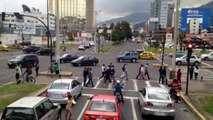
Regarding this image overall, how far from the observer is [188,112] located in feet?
63.0

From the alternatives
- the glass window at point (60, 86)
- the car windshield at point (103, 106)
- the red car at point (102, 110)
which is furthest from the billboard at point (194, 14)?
the car windshield at point (103, 106)

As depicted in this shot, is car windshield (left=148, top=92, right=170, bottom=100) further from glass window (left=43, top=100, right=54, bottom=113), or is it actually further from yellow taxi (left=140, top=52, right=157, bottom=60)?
yellow taxi (left=140, top=52, right=157, bottom=60)

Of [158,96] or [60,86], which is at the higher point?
[60,86]

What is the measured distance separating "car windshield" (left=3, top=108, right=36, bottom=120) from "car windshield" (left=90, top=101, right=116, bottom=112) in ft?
10.4

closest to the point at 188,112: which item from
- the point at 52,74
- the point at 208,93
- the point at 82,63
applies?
the point at 208,93

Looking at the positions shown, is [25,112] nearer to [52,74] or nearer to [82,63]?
[52,74]

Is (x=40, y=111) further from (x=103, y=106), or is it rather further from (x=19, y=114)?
(x=103, y=106)

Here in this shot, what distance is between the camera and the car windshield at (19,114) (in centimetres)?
1095

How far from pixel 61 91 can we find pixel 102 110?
218 inches

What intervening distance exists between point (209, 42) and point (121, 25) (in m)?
56.8

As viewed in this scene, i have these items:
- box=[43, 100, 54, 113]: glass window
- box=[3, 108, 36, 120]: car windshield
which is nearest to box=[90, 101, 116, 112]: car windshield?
box=[43, 100, 54, 113]: glass window

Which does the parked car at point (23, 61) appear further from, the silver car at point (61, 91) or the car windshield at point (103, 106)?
the car windshield at point (103, 106)

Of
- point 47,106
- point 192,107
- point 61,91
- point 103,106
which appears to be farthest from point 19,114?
point 192,107

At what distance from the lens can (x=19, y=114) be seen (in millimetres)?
10984
